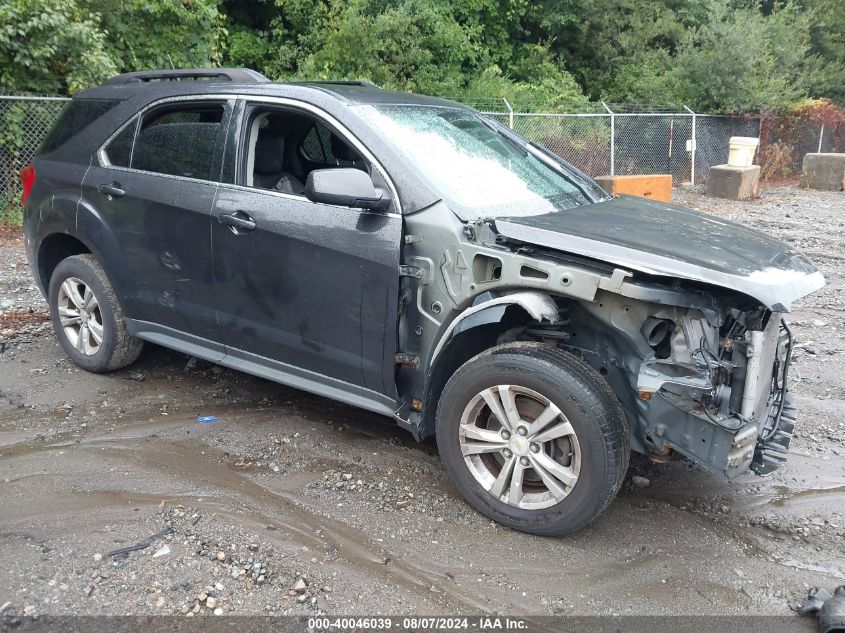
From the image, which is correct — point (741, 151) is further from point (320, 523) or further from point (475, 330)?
point (320, 523)

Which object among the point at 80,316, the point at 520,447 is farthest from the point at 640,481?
the point at 80,316

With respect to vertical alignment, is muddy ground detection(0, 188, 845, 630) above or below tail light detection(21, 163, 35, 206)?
below

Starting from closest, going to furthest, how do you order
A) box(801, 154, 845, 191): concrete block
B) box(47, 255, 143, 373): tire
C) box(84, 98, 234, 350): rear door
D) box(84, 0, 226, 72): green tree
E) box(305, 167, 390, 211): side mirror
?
box(305, 167, 390, 211): side mirror → box(84, 98, 234, 350): rear door → box(47, 255, 143, 373): tire → box(84, 0, 226, 72): green tree → box(801, 154, 845, 191): concrete block


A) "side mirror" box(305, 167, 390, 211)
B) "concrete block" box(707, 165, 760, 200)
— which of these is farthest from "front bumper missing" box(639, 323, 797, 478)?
"concrete block" box(707, 165, 760, 200)

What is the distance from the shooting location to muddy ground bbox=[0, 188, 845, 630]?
3.09m

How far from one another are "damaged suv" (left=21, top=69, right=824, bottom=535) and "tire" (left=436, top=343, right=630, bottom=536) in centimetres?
1

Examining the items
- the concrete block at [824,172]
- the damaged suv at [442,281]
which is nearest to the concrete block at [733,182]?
the concrete block at [824,172]

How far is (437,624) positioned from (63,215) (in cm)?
370

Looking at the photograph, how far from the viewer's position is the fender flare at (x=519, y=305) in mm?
3342

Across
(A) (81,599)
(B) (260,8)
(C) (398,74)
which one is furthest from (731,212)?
(A) (81,599)

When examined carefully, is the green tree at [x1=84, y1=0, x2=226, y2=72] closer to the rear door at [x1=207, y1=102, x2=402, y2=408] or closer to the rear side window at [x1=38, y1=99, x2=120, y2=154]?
the rear side window at [x1=38, y1=99, x2=120, y2=154]

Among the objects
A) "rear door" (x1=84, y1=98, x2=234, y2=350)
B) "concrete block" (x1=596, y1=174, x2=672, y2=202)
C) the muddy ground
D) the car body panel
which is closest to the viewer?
the muddy ground

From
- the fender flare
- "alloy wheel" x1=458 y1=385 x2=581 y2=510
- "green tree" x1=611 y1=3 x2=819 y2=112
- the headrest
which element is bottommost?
"alloy wheel" x1=458 y1=385 x2=581 y2=510

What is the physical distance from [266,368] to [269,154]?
1363mm
